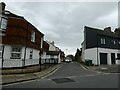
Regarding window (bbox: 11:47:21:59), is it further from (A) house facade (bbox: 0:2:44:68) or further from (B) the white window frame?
(B) the white window frame

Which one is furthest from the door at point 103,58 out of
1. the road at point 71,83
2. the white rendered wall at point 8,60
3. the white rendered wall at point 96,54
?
the white rendered wall at point 8,60

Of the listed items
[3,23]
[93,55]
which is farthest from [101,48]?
[3,23]

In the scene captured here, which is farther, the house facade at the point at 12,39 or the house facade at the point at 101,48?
the house facade at the point at 101,48

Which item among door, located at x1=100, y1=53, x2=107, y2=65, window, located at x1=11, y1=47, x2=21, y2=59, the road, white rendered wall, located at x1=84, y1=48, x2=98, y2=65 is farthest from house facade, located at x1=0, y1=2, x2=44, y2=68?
door, located at x1=100, y1=53, x2=107, y2=65

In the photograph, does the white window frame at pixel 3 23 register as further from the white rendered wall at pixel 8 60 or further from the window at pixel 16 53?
the window at pixel 16 53

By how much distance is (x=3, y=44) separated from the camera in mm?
16719

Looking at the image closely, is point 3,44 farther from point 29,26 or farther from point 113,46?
point 113,46

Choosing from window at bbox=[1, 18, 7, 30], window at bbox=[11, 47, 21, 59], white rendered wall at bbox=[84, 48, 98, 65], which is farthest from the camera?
white rendered wall at bbox=[84, 48, 98, 65]

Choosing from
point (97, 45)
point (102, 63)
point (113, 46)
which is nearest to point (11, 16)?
point (97, 45)

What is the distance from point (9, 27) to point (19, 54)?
11.3 feet

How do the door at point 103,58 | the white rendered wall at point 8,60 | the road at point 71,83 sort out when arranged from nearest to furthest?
the road at point 71,83 < the white rendered wall at point 8,60 < the door at point 103,58

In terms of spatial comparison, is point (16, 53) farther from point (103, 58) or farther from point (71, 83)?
point (103, 58)

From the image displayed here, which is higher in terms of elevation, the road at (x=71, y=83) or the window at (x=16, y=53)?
the window at (x=16, y=53)

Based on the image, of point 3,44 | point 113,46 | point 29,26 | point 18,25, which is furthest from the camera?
point 113,46
